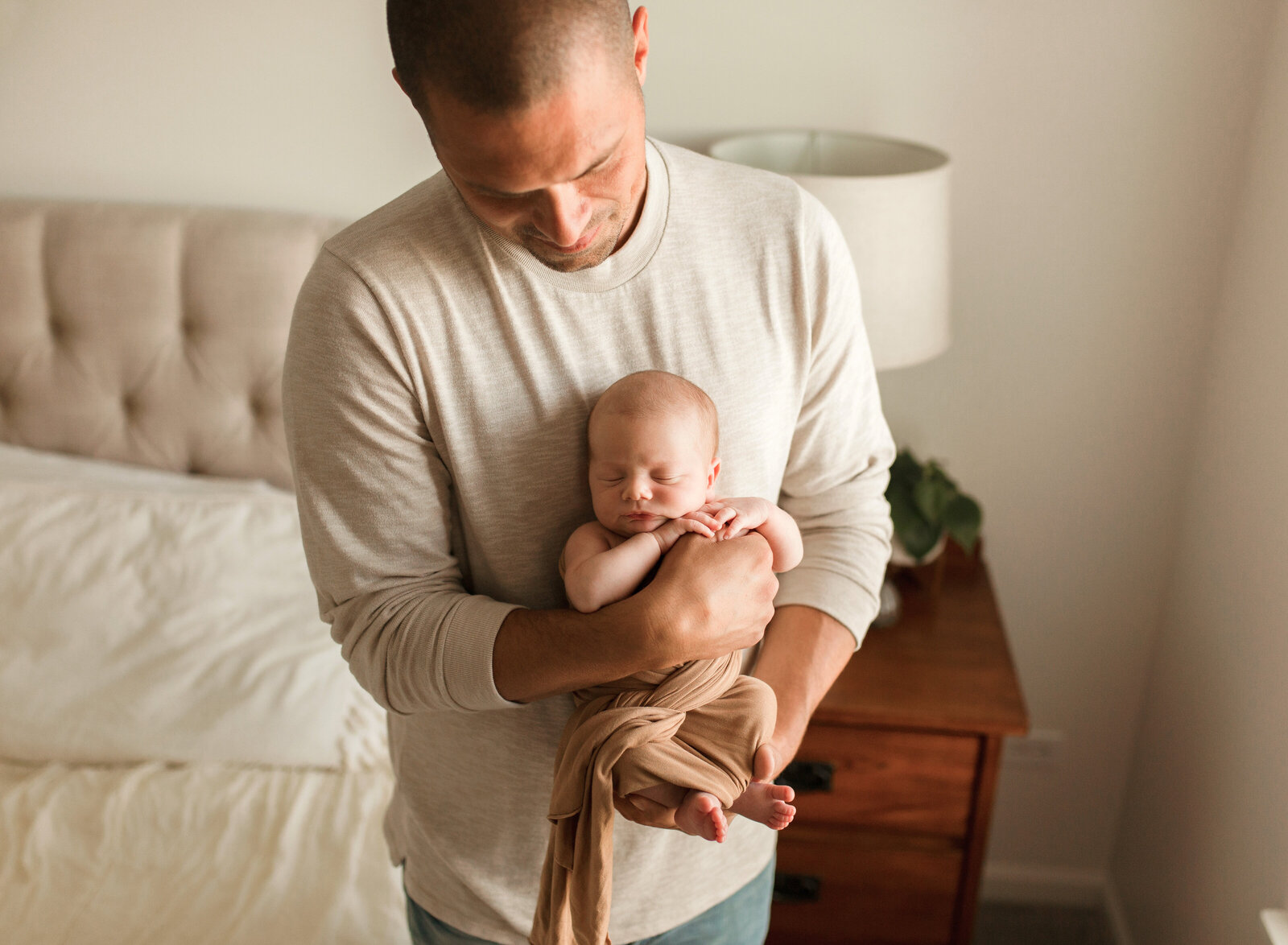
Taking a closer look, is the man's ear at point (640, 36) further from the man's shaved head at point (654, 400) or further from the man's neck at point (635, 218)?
the man's shaved head at point (654, 400)

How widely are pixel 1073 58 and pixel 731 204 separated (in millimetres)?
1089

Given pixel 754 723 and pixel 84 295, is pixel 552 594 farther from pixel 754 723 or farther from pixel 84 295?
pixel 84 295

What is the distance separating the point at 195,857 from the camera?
1435mm

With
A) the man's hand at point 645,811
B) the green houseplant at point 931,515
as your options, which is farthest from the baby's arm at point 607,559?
the green houseplant at point 931,515

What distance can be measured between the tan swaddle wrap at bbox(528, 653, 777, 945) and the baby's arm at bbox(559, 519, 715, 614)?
95 millimetres

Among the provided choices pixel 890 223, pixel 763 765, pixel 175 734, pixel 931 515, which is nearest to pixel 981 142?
pixel 890 223

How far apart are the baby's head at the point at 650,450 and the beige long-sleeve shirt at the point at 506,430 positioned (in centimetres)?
4

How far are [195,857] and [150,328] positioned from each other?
37.9 inches

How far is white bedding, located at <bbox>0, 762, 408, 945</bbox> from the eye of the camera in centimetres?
134

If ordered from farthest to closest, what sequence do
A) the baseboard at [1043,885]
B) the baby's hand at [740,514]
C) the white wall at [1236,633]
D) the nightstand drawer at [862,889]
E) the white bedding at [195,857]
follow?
the baseboard at [1043,885]
the nightstand drawer at [862,889]
the white wall at [1236,633]
the white bedding at [195,857]
the baby's hand at [740,514]

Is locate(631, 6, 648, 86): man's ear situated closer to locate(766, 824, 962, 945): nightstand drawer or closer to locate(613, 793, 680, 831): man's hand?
locate(613, 793, 680, 831): man's hand

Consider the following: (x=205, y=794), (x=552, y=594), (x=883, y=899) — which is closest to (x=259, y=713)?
(x=205, y=794)

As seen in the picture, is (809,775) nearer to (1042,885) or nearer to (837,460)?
(837,460)

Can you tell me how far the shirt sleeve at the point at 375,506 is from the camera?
0.83 m
